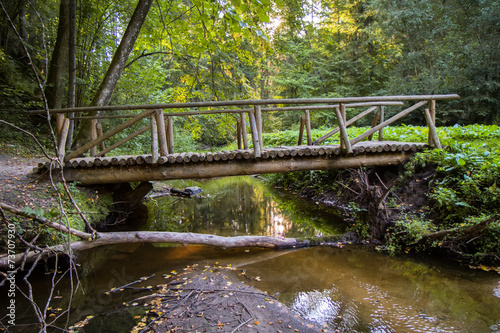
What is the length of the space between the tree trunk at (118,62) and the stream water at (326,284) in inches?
112

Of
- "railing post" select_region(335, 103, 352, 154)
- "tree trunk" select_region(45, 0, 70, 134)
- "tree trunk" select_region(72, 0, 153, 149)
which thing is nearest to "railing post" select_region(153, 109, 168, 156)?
"tree trunk" select_region(72, 0, 153, 149)

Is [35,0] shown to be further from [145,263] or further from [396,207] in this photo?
[396,207]

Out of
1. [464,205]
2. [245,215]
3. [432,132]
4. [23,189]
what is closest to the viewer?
[464,205]

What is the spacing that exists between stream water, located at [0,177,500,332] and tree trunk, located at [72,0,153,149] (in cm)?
284

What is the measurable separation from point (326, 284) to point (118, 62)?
646 centimetres

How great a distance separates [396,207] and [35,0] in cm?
1189

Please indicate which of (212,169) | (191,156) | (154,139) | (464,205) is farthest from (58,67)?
(464,205)

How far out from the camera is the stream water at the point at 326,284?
3088mm

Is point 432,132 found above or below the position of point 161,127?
below

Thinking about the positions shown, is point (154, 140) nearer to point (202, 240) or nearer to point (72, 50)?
point (202, 240)

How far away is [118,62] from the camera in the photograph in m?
6.59

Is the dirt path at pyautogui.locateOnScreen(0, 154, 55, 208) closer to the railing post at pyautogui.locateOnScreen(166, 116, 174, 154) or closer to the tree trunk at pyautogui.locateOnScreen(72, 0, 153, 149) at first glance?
the tree trunk at pyautogui.locateOnScreen(72, 0, 153, 149)

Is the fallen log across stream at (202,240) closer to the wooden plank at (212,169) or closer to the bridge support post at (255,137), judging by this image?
the wooden plank at (212,169)

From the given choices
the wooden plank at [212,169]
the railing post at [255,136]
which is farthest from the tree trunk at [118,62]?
the railing post at [255,136]
